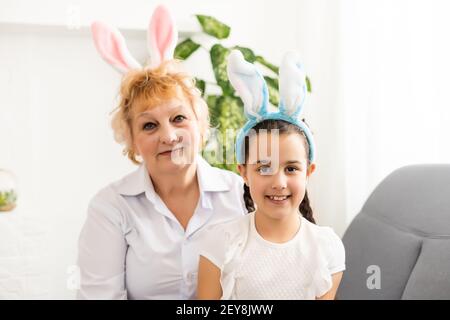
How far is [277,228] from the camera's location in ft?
4.25

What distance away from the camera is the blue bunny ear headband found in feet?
3.97

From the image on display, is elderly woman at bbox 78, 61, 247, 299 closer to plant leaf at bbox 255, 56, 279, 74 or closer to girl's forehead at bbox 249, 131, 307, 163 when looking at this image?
girl's forehead at bbox 249, 131, 307, 163

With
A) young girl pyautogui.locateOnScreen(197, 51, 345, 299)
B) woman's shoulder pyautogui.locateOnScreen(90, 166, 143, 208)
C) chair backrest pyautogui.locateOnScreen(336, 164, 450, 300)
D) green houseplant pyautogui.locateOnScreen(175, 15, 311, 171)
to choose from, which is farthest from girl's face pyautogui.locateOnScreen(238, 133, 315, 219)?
green houseplant pyautogui.locateOnScreen(175, 15, 311, 171)

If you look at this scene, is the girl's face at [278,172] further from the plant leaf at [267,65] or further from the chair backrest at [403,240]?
the plant leaf at [267,65]

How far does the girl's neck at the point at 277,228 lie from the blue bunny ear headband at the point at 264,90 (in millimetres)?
141

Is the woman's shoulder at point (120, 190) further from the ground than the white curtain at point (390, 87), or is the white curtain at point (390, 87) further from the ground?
the white curtain at point (390, 87)

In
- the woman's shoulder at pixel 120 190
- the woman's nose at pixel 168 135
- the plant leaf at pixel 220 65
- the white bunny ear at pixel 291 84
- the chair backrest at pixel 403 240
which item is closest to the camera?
the white bunny ear at pixel 291 84

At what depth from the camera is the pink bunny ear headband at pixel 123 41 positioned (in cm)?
146

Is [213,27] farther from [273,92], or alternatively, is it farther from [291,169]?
[291,169]

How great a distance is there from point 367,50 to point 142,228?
129 centimetres

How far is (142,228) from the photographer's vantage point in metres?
1.46

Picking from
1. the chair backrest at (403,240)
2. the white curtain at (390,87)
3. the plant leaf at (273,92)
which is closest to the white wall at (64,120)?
the white curtain at (390,87)

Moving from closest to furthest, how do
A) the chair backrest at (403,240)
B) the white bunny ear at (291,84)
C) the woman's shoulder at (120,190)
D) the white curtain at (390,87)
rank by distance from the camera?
the white bunny ear at (291,84)
the woman's shoulder at (120,190)
the chair backrest at (403,240)
the white curtain at (390,87)

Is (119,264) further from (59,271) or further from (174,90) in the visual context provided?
(59,271)
